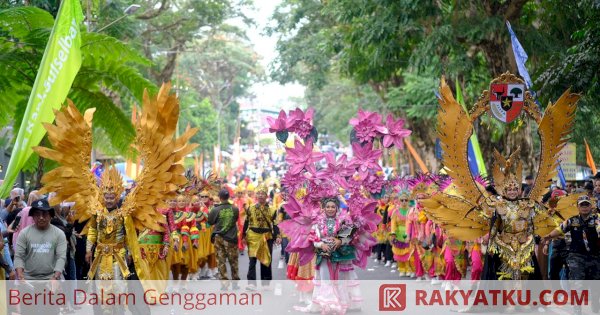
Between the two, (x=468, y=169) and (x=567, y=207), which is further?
(x=468, y=169)

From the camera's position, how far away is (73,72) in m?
11.3

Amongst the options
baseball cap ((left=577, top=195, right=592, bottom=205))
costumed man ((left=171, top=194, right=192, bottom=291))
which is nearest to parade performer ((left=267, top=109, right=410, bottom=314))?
costumed man ((left=171, top=194, right=192, bottom=291))

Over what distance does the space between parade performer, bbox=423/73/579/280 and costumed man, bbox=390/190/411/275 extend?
6.86m

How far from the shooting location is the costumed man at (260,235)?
17.3 metres

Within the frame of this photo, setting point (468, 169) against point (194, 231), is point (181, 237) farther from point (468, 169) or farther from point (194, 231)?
point (468, 169)

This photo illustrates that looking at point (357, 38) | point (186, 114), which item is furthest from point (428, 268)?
point (186, 114)

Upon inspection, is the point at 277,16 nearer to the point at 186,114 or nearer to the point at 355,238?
the point at 186,114

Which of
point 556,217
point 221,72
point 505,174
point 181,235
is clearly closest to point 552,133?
point 505,174

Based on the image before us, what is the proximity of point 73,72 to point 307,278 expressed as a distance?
19.4ft

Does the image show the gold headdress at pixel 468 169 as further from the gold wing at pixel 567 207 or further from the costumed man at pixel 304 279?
the costumed man at pixel 304 279

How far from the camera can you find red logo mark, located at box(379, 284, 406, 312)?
48.4 ft

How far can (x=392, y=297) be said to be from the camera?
15945mm

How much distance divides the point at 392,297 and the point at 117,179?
20.1ft

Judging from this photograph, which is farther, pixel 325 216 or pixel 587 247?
pixel 325 216
